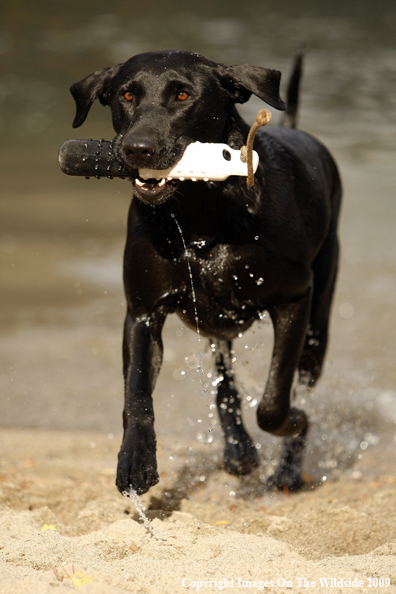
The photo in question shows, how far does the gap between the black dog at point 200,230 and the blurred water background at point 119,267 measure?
529mm

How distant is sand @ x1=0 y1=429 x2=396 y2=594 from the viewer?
223 centimetres

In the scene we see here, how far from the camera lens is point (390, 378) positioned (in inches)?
216

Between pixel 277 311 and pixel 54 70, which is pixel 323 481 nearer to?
pixel 277 311

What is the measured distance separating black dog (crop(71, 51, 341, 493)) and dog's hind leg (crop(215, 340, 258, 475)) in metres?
0.48

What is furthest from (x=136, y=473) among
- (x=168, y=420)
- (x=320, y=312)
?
(x=168, y=420)

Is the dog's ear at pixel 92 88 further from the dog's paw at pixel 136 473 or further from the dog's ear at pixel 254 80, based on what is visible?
the dog's paw at pixel 136 473

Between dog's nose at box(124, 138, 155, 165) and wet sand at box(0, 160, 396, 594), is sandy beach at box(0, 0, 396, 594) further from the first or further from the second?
dog's nose at box(124, 138, 155, 165)

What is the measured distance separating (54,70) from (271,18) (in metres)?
8.91

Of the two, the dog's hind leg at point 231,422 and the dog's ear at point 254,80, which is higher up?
the dog's ear at point 254,80

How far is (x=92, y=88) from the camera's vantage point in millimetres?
3266

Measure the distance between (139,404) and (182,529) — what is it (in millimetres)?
522

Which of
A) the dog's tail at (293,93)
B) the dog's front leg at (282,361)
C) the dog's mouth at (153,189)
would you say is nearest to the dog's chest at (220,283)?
the dog's front leg at (282,361)

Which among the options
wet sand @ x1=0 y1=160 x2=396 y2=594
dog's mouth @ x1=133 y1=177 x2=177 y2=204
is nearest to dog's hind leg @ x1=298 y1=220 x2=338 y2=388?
wet sand @ x1=0 y1=160 x2=396 y2=594

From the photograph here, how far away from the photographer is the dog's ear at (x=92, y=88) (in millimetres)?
3215
